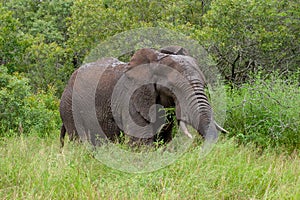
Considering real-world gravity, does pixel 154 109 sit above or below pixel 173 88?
below

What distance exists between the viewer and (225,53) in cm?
1023

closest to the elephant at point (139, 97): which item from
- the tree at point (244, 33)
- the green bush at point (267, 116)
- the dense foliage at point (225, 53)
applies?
the dense foliage at point (225, 53)

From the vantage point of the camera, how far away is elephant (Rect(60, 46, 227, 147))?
15.7 ft

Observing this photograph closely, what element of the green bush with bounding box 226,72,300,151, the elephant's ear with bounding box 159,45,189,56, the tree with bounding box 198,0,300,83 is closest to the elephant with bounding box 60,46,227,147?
the elephant's ear with bounding box 159,45,189,56

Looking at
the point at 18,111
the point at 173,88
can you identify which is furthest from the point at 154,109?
the point at 18,111

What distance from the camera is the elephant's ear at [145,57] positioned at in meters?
5.39

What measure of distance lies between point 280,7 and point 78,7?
7030 mm

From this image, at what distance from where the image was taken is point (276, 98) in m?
6.97

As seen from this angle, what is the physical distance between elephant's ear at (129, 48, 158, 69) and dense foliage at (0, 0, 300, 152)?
1851 millimetres

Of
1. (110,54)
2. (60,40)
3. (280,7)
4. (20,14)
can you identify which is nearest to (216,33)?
(280,7)

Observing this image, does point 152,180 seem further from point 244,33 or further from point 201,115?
point 244,33

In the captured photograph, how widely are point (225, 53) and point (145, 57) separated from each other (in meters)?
5.11

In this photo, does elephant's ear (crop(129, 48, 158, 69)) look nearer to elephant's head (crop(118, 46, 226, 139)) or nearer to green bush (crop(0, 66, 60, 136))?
elephant's head (crop(118, 46, 226, 139))

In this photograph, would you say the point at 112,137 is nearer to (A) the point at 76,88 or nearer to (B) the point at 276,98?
(A) the point at 76,88
